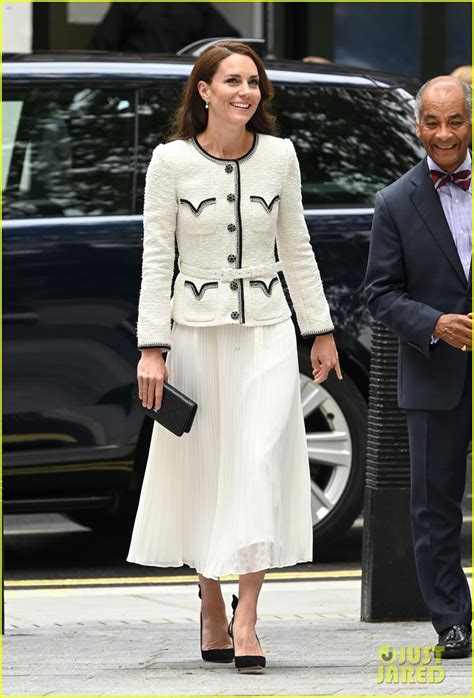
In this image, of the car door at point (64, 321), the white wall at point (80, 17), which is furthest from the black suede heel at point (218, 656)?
the white wall at point (80, 17)

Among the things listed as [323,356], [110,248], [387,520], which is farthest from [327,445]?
[323,356]

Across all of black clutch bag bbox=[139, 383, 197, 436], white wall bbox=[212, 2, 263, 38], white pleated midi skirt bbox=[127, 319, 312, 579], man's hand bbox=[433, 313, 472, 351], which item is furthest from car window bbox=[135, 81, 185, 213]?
white wall bbox=[212, 2, 263, 38]

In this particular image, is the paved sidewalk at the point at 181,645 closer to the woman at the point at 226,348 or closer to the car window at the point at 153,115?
the woman at the point at 226,348

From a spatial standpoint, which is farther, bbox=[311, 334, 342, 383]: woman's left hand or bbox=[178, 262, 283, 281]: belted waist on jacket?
bbox=[311, 334, 342, 383]: woman's left hand

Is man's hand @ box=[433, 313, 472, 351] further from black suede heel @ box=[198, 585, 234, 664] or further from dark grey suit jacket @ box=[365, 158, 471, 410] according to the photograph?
black suede heel @ box=[198, 585, 234, 664]

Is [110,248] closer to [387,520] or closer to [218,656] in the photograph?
[387,520]

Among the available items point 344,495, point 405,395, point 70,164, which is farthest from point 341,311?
point 405,395

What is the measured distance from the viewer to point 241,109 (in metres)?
5.34

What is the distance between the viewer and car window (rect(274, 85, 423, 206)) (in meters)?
7.87

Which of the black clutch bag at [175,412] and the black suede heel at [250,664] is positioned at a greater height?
the black clutch bag at [175,412]

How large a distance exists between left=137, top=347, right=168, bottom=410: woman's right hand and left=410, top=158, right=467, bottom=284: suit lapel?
34.8 inches

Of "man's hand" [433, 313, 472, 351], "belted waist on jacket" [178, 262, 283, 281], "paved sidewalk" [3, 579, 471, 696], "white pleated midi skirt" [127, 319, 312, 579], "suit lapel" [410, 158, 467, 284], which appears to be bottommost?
"paved sidewalk" [3, 579, 471, 696]

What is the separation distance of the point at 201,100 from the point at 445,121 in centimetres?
74

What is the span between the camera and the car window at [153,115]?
772 centimetres
